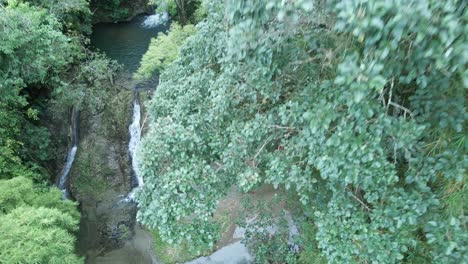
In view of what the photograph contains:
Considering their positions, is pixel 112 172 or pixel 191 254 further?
pixel 112 172

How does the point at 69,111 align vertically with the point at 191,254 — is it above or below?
above

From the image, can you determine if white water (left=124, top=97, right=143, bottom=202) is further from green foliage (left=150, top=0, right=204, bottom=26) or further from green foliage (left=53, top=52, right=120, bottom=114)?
green foliage (left=150, top=0, right=204, bottom=26)

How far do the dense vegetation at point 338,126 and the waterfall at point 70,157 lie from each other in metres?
7.23

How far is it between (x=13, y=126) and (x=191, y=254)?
231 inches

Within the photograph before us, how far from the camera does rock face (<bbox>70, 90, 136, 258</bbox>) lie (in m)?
10.4

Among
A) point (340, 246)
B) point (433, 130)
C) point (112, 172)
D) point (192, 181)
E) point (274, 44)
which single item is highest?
point (274, 44)

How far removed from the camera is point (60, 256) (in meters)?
5.97

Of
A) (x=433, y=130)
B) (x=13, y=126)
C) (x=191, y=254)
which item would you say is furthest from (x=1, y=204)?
(x=433, y=130)

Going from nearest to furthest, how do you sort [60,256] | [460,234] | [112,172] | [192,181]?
[460,234], [192,181], [60,256], [112,172]

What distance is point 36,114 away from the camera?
10.7 m

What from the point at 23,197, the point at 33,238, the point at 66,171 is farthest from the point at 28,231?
the point at 66,171

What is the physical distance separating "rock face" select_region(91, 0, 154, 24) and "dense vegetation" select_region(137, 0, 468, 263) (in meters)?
16.5

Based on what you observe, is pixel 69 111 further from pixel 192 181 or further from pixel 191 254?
pixel 192 181

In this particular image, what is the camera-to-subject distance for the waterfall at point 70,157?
1139cm
